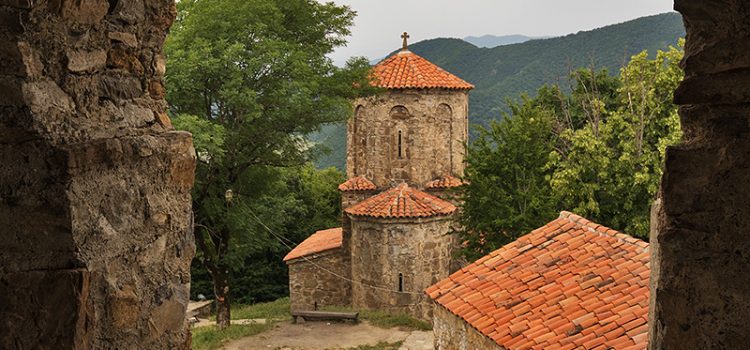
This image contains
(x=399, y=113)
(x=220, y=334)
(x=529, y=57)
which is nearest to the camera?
(x=220, y=334)

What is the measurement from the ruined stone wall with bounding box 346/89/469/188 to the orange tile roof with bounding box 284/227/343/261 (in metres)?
1.96

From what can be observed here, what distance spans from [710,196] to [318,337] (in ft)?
41.9

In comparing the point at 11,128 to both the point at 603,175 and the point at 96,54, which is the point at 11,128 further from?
the point at 603,175

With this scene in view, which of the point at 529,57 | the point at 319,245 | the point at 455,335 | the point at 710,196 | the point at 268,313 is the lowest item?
the point at 268,313

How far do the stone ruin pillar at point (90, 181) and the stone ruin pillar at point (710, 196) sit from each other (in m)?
1.54

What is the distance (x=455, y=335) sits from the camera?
8.12 meters

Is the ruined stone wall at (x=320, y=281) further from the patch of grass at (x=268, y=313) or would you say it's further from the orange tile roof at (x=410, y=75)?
the orange tile roof at (x=410, y=75)

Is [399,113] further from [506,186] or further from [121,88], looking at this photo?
[121,88]

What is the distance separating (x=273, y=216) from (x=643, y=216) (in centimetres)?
775

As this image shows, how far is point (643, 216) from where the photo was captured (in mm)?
15094

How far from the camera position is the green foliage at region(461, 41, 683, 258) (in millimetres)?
14445

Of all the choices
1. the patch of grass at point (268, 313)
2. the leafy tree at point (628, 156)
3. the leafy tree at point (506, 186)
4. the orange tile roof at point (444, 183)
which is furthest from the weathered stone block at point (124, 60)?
the orange tile roof at point (444, 183)

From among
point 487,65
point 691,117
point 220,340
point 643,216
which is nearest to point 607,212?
point 643,216

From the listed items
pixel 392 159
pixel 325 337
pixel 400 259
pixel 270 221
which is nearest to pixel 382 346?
pixel 325 337
